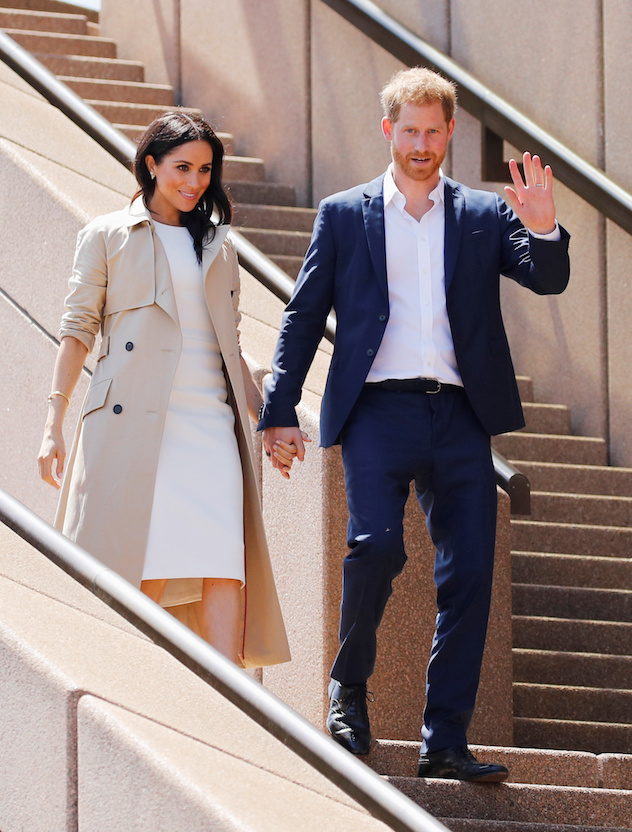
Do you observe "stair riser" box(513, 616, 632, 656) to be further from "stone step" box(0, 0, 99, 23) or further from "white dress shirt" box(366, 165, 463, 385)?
"stone step" box(0, 0, 99, 23)

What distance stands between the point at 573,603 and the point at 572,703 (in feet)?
2.26

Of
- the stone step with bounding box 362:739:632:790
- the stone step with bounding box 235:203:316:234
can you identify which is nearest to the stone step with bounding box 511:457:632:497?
the stone step with bounding box 235:203:316:234

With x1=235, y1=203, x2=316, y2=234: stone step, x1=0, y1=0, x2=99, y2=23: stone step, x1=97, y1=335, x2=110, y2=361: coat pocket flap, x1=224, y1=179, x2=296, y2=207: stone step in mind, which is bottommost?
x1=97, y1=335, x2=110, y2=361: coat pocket flap

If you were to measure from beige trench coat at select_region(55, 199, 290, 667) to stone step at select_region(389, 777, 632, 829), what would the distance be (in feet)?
2.06

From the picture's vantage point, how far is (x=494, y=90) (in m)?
7.96

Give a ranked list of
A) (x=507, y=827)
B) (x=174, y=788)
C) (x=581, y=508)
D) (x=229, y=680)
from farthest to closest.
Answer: (x=581, y=508)
(x=507, y=827)
(x=229, y=680)
(x=174, y=788)

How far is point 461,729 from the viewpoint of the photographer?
151 inches

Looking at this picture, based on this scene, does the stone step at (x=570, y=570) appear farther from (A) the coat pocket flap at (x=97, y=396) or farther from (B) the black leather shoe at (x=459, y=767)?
(A) the coat pocket flap at (x=97, y=396)

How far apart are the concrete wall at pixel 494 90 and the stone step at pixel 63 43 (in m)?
0.51

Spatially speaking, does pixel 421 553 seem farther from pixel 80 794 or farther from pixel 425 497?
pixel 80 794

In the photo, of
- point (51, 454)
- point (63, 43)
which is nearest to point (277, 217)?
point (63, 43)

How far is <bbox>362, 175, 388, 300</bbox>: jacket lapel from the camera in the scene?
3990 mm

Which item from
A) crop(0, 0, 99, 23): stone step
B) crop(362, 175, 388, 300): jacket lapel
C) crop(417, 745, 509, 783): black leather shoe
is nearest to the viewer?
crop(417, 745, 509, 783): black leather shoe

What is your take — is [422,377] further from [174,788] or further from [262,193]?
[262,193]
